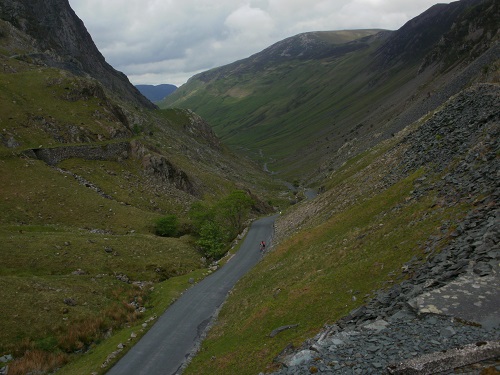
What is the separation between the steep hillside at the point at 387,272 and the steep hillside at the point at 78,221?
13359 mm

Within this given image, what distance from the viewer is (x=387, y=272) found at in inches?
1022

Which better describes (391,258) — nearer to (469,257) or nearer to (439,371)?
(469,257)

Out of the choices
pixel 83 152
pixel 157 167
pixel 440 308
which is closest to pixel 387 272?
pixel 440 308

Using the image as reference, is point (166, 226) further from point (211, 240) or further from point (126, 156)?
point (126, 156)

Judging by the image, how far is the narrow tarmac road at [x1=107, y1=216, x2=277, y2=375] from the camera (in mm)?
33781

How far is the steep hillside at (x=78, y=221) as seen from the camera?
126 feet

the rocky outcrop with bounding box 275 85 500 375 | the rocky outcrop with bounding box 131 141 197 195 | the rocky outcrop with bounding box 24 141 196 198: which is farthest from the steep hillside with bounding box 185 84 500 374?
the rocky outcrop with bounding box 131 141 197 195

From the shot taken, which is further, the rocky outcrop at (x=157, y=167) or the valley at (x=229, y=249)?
the rocky outcrop at (x=157, y=167)

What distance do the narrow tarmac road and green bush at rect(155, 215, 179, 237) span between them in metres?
16.0

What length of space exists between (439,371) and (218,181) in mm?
122154

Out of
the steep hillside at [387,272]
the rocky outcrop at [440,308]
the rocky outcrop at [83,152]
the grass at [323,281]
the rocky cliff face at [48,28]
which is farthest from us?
the rocky cliff face at [48,28]

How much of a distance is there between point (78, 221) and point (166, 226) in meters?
15.1

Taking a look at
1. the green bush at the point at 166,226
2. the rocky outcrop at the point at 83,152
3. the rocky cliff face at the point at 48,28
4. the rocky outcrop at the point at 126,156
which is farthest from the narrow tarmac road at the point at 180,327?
the rocky cliff face at the point at 48,28

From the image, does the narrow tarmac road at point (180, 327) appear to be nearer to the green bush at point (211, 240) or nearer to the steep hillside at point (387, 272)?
the steep hillside at point (387, 272)
